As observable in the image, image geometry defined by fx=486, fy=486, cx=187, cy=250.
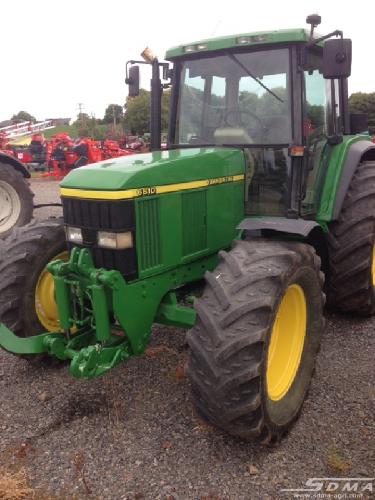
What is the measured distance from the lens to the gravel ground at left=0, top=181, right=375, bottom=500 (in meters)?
2.55

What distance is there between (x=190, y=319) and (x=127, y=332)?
1.39ft

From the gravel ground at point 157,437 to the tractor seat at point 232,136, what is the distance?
173 centimetres

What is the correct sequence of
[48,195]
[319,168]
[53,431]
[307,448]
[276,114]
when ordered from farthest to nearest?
[48,195]
[319,168]
[276,114]
[53,431]
[307,448]

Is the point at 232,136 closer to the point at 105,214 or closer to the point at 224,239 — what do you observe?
the point at 224,239

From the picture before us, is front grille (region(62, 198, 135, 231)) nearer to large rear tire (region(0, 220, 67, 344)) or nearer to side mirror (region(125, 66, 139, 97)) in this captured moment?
large rear tire (region(0, 220, 67, 344))

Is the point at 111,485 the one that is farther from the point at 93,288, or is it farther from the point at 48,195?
the point at 48,195

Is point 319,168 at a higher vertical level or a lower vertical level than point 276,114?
lower

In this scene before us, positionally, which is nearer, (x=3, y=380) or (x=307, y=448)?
(x=307, y=448)

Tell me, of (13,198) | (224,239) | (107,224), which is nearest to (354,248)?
(224,239)

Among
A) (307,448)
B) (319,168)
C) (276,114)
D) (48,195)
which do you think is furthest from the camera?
(48,195)

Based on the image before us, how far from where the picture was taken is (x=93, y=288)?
2811mm

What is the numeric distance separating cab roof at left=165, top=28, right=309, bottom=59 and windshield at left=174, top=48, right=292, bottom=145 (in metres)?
0.09

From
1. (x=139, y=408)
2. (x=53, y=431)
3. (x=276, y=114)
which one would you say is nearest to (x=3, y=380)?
(x=53, y=431)

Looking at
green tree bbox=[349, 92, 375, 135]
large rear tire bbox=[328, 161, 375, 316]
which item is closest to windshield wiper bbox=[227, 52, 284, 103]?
large rear tire bbox=[328, 161, 375, 316]
